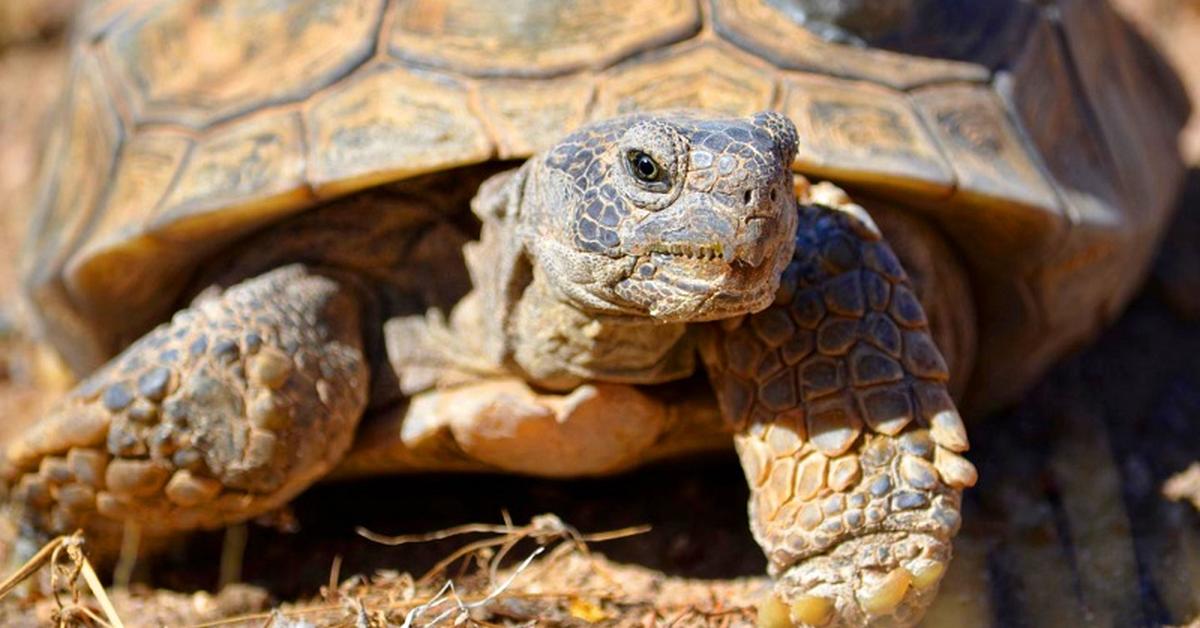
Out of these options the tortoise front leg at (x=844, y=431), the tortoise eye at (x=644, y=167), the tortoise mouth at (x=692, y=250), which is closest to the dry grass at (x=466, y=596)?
the tortoise front leg at (x=844, y=431)

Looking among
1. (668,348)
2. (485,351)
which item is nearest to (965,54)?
(668,348)

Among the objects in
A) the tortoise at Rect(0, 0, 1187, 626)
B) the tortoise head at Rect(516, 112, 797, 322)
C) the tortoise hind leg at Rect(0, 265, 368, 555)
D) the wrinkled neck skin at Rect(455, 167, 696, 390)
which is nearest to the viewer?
the tortoise head at Rect(516, 112, 797, 322)

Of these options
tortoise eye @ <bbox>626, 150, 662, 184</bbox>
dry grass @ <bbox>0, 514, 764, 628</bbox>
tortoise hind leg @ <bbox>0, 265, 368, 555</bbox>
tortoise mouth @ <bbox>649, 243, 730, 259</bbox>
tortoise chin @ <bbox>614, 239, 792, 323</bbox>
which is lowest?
dry grass @ <bbox>0, 514, 764, 628</bbox>

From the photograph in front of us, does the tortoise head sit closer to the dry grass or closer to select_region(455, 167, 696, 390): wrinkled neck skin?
select_region(455, 167, 696, 390): wrinkled neck skin

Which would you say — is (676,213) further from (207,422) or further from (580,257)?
(207,422)

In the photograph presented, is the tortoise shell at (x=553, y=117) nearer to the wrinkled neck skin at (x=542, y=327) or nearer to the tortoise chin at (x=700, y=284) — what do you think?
the wrinkled neck skin at (x=542, y=327)

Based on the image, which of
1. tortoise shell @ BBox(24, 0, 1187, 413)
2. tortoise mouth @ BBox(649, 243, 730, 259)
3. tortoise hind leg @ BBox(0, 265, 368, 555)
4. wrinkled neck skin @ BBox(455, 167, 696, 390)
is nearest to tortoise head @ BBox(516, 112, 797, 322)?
tortoise mouth @ BBox(649, 243, 730, 259)
